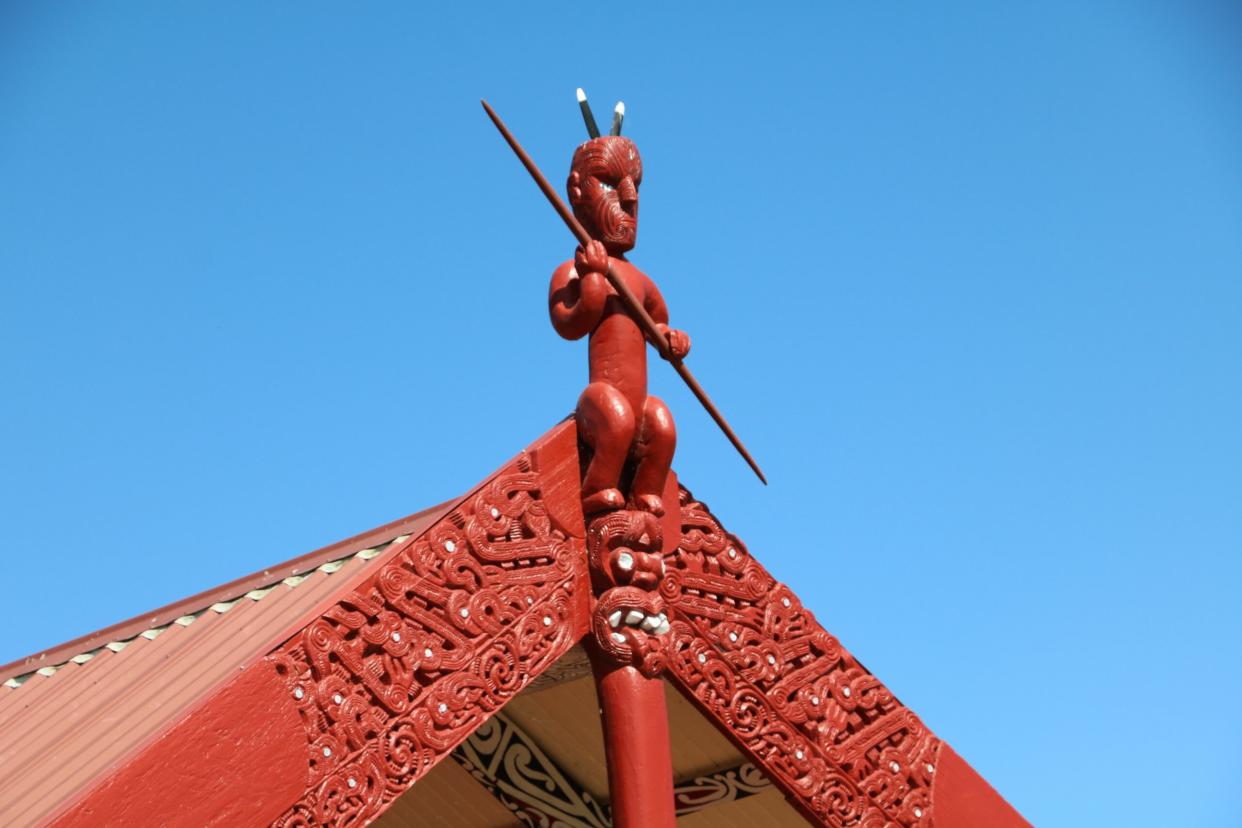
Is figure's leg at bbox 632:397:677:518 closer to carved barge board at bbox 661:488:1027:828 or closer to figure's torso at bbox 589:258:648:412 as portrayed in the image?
figure's torso at bbox 589:258:648:412

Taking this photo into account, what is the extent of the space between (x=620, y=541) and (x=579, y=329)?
71 cm

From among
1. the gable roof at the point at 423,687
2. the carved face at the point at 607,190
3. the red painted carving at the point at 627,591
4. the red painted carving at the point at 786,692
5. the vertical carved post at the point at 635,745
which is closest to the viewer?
the gable roof at the point at 423,687


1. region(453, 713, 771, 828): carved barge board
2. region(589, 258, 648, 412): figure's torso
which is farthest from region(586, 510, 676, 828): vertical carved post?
region(453, 713, 771, 828): carved barge board

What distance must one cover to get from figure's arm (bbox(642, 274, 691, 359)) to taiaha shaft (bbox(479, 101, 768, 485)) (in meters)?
0.02

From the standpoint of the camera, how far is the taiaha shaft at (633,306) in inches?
239

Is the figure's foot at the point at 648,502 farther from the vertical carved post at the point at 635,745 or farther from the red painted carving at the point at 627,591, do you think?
the vertical carved post at the point at 635,745

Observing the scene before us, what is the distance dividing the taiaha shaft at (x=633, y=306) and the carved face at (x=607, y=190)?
89 mm

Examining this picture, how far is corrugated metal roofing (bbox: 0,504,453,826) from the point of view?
509 cm

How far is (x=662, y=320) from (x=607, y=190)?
0.48 m

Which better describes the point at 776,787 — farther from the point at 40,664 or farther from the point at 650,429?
the point at 40,664

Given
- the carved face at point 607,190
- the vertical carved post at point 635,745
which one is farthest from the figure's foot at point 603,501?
the carved face at point 607,190

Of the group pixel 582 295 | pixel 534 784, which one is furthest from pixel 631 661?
pixel 534 784

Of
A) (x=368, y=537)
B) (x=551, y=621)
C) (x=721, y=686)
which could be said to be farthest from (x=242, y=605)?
(x=721, y=686)

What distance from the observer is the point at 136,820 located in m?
4.71
